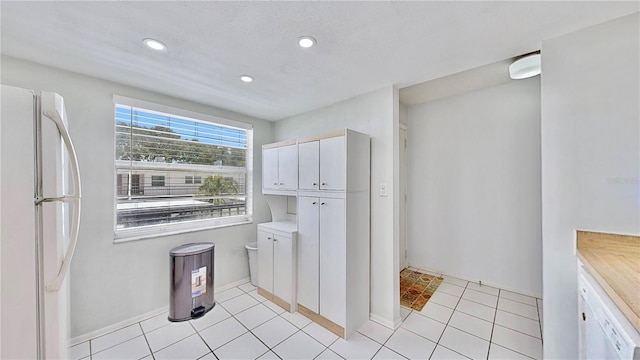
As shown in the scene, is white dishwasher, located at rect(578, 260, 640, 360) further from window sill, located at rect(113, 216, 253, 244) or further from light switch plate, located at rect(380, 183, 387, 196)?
window sill, located at rect(113, 216, 253, 244)

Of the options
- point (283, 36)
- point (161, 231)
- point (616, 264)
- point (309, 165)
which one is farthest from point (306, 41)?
point (161, 231)

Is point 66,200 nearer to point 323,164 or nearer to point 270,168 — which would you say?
point 323,164

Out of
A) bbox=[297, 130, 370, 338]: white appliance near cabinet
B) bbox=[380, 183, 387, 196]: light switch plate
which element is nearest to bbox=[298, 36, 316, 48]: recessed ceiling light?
bbox=[297, 130, 370, 338]: white appliance near cabinet

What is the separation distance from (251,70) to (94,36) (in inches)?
39.9

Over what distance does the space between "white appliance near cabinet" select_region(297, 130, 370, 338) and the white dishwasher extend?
147 cm

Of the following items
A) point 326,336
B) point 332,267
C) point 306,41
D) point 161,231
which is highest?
point 306,41

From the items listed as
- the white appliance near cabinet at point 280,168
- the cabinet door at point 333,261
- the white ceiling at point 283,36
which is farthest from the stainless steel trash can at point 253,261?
the white ceiling at point 283,36

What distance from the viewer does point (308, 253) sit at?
246 centimetres

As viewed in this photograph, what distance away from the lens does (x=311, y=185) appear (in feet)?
8.07

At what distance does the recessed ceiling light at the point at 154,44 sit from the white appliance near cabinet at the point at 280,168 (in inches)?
54.6

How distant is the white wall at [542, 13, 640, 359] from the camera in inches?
53.2

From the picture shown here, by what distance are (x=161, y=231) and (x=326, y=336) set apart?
2.03 meters

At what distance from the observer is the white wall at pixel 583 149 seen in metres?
1.35

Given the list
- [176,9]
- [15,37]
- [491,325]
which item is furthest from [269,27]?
[491,325]
